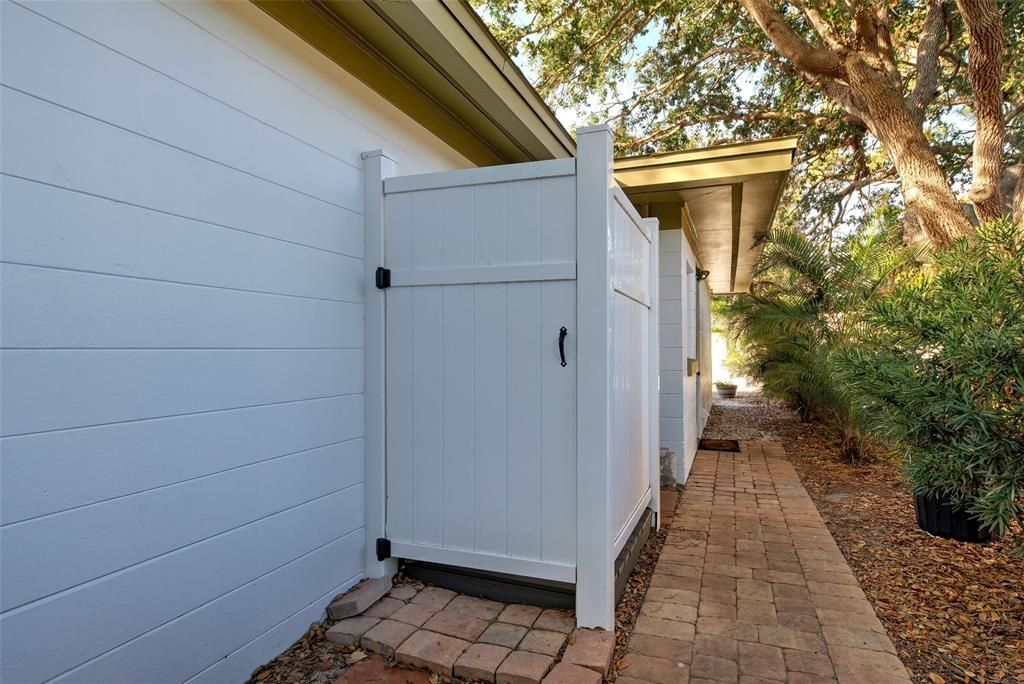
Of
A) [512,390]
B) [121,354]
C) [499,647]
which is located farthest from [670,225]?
[121,354]

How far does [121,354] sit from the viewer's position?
158 centimetres

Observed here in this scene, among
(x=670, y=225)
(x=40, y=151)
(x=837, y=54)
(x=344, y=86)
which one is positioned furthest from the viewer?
(x=837, y=54)

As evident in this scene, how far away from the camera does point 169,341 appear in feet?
5.62

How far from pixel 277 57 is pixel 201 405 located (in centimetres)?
139

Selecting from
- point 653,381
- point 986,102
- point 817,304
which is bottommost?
point 653,381

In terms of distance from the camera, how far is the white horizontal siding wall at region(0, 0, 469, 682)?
1386 mm

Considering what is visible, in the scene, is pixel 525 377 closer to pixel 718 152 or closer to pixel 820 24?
pixel 718 152

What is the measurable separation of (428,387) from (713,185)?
316 cm

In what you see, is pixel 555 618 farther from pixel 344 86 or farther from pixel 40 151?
pixel 344 86

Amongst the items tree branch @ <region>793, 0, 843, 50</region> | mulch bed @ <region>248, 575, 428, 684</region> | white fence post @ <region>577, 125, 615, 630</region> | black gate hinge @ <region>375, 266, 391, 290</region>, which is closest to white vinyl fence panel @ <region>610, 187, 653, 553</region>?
white fence post @ <region>577, 125, 615, 630</region>

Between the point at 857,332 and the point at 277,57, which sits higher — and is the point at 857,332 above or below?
below

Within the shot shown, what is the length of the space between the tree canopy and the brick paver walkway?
3.90 meters

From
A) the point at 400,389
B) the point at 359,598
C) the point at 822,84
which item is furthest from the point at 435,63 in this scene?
the point at 822,84

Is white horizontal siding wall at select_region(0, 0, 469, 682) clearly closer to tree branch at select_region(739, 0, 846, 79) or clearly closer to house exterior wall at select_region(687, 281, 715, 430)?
house exterior wall at select_region(687, 281, 715, 430)
